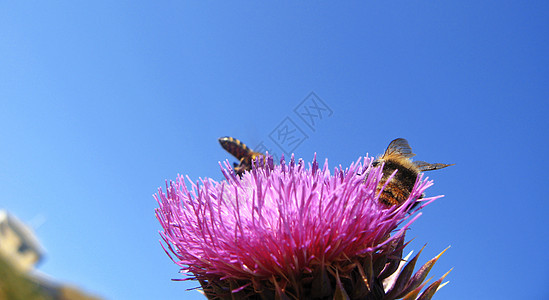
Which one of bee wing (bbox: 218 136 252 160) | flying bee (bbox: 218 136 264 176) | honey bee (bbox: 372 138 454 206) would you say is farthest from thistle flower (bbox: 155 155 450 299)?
bee wing (bbox: 218 136 252 160)

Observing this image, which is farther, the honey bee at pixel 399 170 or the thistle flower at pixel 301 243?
the honey bee at pixel 399 170

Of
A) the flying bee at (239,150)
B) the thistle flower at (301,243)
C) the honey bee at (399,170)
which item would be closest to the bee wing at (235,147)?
the flying bee at (239,150)

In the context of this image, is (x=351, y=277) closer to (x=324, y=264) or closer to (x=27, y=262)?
(x=324, y=264)

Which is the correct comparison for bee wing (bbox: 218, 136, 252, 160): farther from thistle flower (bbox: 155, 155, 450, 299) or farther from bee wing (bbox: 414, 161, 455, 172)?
bee wing (bbox: 414, 161, 455, 172)

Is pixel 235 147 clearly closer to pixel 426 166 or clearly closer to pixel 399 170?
pixel 399 170

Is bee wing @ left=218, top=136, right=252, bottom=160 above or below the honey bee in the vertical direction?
above

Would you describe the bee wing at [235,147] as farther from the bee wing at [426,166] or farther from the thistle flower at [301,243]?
the bee wing at [426,166]

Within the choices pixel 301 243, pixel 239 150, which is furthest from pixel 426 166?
pixel 239 150

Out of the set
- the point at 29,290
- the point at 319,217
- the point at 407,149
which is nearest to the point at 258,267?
the point at 319,217
